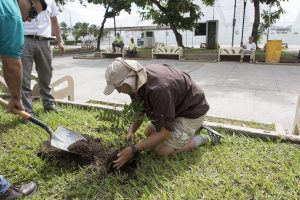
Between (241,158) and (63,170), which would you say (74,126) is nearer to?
(63,170)

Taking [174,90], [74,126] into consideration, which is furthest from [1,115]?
[174,90]

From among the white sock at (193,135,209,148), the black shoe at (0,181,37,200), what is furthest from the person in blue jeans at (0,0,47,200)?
the white sock at (193,135,209,148)

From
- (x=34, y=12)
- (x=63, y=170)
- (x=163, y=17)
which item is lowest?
(x=63, y=170)

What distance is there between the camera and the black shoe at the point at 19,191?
2207 mm

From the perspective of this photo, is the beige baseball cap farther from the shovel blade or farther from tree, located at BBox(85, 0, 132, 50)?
tree, located at BBox(85, 0, 132, 50)

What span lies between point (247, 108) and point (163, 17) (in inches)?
541

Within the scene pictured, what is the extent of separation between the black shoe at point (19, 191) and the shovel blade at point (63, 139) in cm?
43

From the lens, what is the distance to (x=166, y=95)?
2.26 m

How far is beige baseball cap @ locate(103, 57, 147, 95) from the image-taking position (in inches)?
86.1

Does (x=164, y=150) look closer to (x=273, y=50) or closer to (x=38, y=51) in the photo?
(x=38, y=51)

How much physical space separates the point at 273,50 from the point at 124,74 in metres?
11.7

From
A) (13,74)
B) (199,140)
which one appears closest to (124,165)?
(199,140)

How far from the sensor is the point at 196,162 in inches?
107

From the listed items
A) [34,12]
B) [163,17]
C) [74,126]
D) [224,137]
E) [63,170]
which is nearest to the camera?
[34,12]
